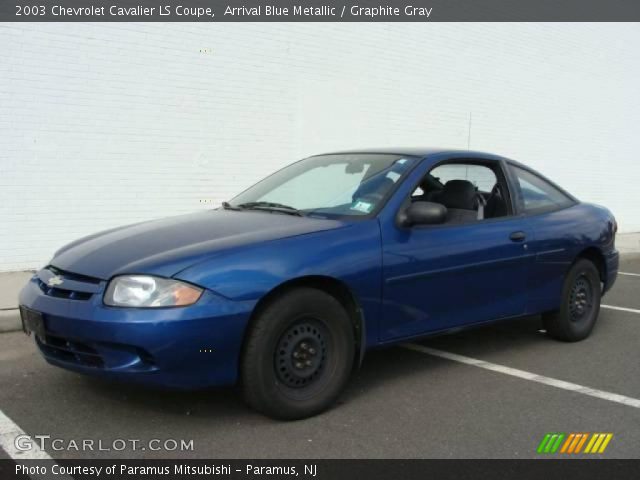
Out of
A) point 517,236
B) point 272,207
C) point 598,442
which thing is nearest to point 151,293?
point 272,207

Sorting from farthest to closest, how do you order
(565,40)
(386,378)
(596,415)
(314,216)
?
(565,40), (386,378), (314,216), (596,415)

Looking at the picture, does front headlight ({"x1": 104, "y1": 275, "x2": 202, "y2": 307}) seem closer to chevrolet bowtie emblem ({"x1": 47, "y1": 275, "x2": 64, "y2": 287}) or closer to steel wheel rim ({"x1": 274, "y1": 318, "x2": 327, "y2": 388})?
chevrolet bowtie emblem ({"x1": 47, "y1": 275, "x2": 64, "y2": 287})

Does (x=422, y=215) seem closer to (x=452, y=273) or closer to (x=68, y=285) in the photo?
(x=452, y=273)

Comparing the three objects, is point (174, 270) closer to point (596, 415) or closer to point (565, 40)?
point (596, 415)

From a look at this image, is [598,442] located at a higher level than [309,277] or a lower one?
lower

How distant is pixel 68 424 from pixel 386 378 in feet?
6.70

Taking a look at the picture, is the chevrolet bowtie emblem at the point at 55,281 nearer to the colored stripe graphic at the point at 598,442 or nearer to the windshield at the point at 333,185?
the windshield at the point at 333,185

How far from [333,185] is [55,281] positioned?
1.87 metres

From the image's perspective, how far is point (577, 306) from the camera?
5613mm
